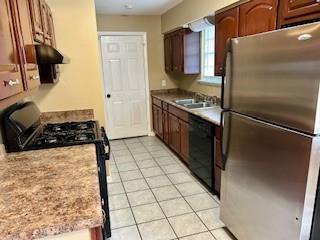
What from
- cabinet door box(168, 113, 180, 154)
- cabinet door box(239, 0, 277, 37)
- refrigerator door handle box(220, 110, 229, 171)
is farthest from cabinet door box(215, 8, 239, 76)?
cabinet door box(168, 113, 180, 154)

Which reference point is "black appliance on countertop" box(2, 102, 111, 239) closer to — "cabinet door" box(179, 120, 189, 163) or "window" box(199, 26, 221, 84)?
"cabinet door" box(179, 120, 189, 163)

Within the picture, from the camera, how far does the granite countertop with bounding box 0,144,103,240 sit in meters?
0.92

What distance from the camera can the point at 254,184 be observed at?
1750mm

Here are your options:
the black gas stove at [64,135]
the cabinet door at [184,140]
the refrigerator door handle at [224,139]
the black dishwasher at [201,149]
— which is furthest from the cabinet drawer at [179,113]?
the black gas stove at [64,135]

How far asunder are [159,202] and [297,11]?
2.22m

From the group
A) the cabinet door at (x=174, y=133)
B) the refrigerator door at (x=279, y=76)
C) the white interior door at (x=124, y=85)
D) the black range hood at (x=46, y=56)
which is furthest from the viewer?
the white interior door at (x=124, y=85)

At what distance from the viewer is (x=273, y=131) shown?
4.99 ft

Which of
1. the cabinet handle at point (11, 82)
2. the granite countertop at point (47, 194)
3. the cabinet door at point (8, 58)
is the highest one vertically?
the cabinet door at point (8, 58)

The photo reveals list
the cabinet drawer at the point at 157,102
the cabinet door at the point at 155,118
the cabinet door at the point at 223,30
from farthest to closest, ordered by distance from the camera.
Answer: the cabinet door at the point at 155,118
the cabinet drawer at the point at 157,102
the cabinet door at the point at 223,30

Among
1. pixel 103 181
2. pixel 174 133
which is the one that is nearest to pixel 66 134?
pixel 103 181

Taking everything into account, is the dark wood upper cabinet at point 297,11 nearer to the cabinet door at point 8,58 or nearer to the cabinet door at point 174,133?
the cabinet door at point 8,58

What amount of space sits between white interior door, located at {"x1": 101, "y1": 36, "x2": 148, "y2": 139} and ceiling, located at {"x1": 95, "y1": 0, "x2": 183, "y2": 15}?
1.59ft

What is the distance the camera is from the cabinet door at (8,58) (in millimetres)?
946

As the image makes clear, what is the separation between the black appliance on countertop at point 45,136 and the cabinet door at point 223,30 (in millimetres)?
1630
